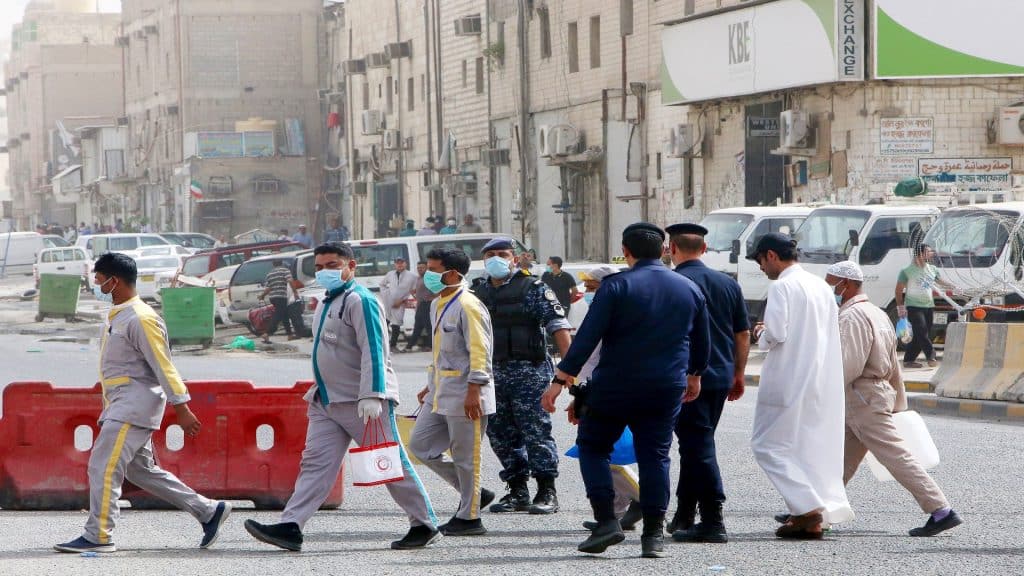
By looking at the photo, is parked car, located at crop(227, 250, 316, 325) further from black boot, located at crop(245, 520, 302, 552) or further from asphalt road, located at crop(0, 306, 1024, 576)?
black boot, located at crop(245, 520, 302, 552)

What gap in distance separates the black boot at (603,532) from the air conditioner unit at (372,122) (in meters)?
45.5

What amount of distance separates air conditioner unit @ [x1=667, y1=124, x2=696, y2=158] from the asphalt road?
2128cm

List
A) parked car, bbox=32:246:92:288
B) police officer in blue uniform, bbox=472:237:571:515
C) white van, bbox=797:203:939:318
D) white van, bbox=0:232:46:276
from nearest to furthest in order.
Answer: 1. police officer in blue uniform, bbox=472:237:571:515
2. white van, bbox=797:203:939:318
3. parked car, bbox=32:246:92:288
4. white van, bbox=0:232:46:276

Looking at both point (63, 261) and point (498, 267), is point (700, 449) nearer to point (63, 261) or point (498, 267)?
point (498, 267)

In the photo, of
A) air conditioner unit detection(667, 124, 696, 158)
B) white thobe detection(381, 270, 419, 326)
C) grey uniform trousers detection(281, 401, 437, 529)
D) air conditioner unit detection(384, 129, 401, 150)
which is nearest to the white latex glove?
grey uniform trousers detection(281, 401, 437, 529)

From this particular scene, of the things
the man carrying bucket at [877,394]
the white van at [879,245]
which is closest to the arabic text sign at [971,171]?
the white van at [879,245]

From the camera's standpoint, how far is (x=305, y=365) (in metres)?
24.1

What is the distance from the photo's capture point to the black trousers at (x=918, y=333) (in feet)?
66.7

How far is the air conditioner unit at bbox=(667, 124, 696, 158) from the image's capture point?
33.5 m

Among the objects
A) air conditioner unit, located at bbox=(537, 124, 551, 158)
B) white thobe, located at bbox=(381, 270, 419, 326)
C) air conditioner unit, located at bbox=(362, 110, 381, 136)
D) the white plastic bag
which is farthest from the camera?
air conditioner unit, located at bbox=(362, 110, 381, 136)

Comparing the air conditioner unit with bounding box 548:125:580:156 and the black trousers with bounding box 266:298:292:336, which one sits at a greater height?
the air conditioner unit with bounding box 548:125:580:156

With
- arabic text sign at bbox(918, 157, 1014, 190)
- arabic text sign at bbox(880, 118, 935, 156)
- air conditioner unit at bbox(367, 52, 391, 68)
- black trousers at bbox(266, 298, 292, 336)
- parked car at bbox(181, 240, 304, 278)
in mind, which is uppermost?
air conditioner unit at bbox(367, 52, 391, 68)

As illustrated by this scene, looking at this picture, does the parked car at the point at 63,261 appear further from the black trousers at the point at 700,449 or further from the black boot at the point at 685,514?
the black trousers at the point at 700,449

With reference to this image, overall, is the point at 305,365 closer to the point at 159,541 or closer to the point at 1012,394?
the point at 1012,394
